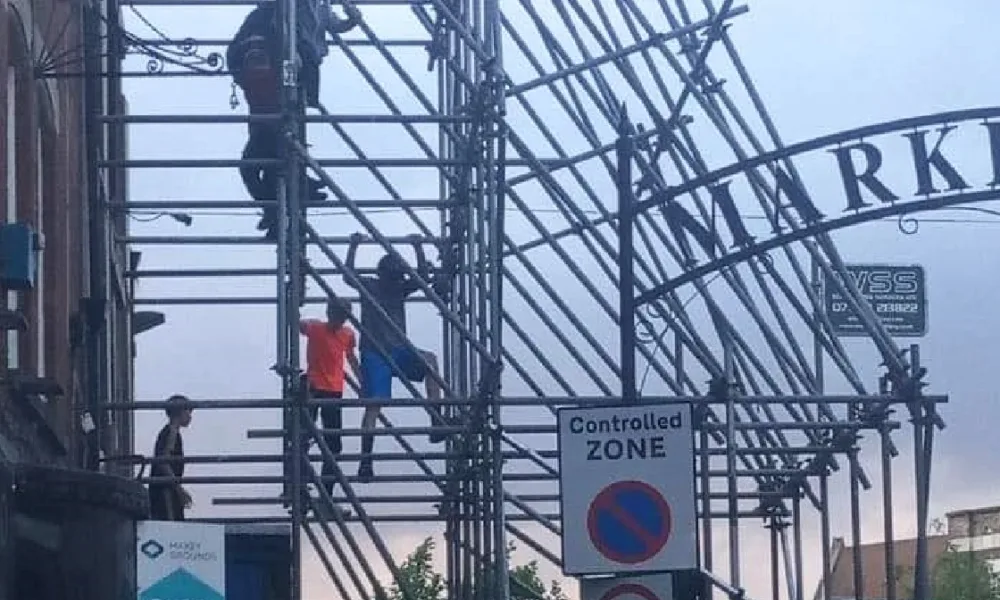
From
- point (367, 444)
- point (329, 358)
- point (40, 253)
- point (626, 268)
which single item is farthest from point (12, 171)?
point (626, 268)

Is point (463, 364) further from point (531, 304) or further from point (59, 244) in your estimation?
point (59, 244)

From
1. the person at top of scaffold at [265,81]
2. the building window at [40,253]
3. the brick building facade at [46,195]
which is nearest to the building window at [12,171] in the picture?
the brick building facade at [46,195]

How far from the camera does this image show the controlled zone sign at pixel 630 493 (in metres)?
11.0

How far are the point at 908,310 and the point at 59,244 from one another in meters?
9.80

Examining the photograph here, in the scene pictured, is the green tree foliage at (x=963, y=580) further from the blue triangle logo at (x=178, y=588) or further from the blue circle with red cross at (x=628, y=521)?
the blue triangle logo at (x=178, y=588)

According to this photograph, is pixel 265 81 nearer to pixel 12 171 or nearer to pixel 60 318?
pixel 60 318

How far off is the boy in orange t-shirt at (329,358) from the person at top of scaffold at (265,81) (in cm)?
81

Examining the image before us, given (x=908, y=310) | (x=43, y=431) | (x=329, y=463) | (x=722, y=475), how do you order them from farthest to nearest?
1. (x=908, y=310)
2. (x=722, y=475)
3. (x=329, y=463)
4. (x=43, y=431)

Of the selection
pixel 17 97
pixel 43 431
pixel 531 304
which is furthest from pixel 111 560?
pixel 531 304

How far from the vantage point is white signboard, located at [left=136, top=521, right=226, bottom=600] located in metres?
10.8

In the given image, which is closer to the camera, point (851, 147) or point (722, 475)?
point (851, 147)

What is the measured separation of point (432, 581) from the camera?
2758 cm

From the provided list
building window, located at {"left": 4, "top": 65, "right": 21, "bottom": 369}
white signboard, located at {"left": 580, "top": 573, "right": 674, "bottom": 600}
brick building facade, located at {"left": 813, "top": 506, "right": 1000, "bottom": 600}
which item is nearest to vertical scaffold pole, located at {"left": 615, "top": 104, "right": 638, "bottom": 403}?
white signboard, located at {"left": 580, "top": 573, "right": 674, "bottom": 600}

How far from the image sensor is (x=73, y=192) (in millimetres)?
17125
